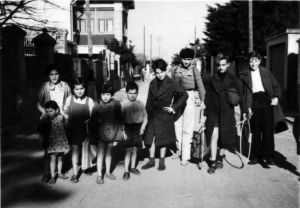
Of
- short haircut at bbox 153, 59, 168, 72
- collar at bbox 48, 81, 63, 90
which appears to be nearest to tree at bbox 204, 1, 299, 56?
short haircut at bbox 153, 59, 168, 72

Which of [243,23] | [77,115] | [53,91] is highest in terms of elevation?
[243,23]

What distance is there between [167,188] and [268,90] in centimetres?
233

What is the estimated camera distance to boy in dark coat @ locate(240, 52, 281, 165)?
624 cm

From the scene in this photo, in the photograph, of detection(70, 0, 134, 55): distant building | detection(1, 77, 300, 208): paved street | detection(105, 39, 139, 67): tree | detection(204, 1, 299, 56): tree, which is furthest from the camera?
detection(70, 0, 134, 55): distant building

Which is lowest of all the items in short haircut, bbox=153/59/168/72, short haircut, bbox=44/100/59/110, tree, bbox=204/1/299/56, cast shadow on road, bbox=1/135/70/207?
cast shadow on road, bbox=1/135/70/207

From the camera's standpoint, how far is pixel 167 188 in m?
5.14

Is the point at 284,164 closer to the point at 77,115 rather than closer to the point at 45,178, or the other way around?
the point at 77,115

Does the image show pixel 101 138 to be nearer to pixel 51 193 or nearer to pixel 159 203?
Answer: pixel 51 193

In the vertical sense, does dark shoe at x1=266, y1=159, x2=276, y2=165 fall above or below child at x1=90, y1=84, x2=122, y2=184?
below

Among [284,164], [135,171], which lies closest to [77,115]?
[135,171]

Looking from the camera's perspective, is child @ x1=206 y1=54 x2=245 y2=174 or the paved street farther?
child @ x1=206 y1=54 x2=245 y2=174

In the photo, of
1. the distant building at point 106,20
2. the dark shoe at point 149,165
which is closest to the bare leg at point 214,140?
the dark shoe at point 149,165

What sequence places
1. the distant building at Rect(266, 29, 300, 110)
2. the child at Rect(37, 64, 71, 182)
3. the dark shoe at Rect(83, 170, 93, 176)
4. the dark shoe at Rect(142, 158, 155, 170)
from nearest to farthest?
the child at Rect(37, 64, 71, 182) < the dark shoe at Rect(83, 170, 93, 176) < the dark shoe at Rect(142, 158, 155, 170) < the distant building at Rect(266, 29, 300, 110)

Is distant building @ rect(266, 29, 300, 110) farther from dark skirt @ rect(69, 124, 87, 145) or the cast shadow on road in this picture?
dark skirt @ rect(69, 124, 87, 145)
